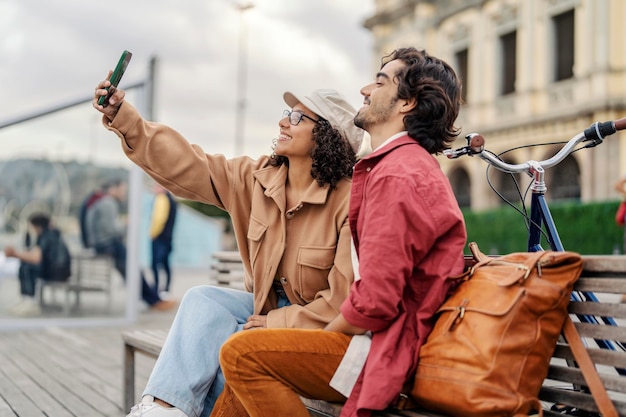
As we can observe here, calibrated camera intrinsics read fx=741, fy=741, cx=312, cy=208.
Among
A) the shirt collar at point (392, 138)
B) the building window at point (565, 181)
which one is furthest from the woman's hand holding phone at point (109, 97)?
the building window at point (565, 181)

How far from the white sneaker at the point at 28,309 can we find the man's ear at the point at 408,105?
6.23 metres

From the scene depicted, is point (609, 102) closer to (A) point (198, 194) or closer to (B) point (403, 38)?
(B) point (403, 38)

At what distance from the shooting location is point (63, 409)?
13.3 ft

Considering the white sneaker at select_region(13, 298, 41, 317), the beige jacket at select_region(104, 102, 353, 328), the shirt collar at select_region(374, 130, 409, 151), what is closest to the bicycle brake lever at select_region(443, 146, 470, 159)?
the shirt collar at select_region(374, 130, 409, 151)

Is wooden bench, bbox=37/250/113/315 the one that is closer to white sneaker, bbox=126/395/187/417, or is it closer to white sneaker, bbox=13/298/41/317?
white sneaker, bbox=13/298/41/317

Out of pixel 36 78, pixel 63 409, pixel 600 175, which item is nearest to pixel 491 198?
pixel 600 175

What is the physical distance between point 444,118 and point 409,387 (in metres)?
0.90

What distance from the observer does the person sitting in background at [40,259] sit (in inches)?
306

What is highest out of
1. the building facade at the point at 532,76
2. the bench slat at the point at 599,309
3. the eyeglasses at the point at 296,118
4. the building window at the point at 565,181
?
the building facade at the point at 532,76

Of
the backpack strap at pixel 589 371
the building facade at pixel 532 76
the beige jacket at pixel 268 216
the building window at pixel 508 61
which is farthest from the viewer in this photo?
the building window at pixel 508 61

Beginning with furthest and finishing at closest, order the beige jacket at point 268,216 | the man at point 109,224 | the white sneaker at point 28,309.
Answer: the man at point 109,224, the white sneaker at point 28,309, the beige jacket at point 268,216

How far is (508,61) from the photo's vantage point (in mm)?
26125

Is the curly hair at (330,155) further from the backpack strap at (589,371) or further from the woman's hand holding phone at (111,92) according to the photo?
the backpack strap at (589,371)

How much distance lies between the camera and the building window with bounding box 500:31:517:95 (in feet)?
84.6
